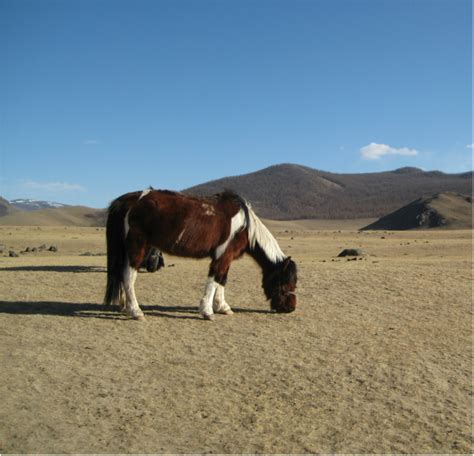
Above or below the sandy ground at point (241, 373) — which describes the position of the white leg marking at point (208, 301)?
above

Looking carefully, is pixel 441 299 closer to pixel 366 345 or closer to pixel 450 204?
pixel 366 345

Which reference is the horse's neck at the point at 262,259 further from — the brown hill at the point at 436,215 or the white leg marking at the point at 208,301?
the brown hill at the point at 436,215

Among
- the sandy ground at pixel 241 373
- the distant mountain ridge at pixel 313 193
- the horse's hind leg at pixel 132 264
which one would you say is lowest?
the sandy ground at pixel 241 373

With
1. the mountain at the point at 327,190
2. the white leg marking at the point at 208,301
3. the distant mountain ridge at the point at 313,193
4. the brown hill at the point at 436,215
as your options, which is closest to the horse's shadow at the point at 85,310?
the white leg marking at the point at 208,301

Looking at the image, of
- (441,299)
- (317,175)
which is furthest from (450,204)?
(317,175)

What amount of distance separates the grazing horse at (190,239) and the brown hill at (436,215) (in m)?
46.7

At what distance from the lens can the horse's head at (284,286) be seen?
29.9ft

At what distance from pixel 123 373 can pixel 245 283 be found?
5779mm

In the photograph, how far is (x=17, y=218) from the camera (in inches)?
3270

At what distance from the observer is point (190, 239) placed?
338 inches

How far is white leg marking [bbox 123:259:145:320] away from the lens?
28.0 ft

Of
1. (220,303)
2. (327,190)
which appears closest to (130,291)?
(220,303)

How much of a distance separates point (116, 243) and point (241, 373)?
3483 millimetres

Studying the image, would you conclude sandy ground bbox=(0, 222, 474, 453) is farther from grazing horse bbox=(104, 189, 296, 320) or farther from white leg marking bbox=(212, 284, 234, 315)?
grazing horse bbox=(104, 189, 296, 320)
